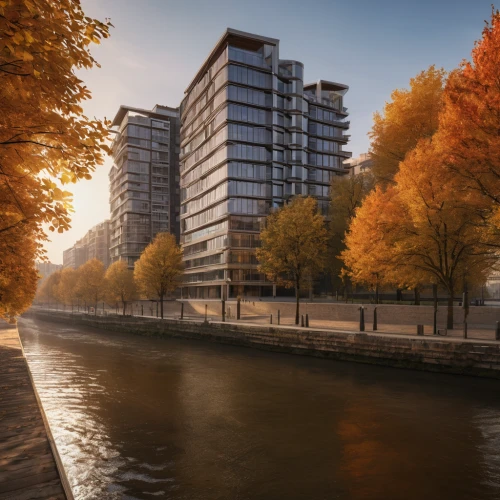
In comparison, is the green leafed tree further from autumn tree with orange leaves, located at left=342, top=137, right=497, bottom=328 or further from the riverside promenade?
the riverside promenade

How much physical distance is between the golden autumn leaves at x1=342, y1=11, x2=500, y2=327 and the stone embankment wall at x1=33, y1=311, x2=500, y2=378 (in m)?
5.08

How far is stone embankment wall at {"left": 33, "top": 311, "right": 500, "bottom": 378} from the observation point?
19.0 metres

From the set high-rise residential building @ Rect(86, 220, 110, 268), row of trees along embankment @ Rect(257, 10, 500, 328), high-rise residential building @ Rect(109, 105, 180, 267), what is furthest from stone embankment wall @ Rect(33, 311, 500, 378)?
high-rise residential building @ Rect(86, 220, 110, 268)

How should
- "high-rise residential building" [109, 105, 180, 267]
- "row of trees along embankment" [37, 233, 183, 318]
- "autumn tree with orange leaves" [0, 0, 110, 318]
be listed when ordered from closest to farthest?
"autumn tree with orange leaves" [0, 0, 110, 318]
"row of trees along embankment" [37, 233, 183, 318]
"high-rise residential building" [109, 105, 180, 267]

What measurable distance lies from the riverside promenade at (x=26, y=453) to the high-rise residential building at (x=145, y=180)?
319 ft

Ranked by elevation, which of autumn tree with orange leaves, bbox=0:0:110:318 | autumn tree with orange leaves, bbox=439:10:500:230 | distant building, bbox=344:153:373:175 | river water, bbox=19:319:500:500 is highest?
distant building, bbox=344:153:373:175

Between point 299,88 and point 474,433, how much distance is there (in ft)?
232

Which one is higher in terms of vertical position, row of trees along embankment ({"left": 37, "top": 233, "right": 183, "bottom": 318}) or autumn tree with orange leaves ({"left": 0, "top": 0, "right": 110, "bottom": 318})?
autumn tree with orange leaves ({"left": 0, "top": 0, "right": 110, "bottom": 318})

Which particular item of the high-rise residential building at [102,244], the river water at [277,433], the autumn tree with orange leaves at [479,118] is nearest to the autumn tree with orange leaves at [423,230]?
the autumn tree with orange leaves at [479,118]

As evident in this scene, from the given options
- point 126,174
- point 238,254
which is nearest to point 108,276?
point 238,254

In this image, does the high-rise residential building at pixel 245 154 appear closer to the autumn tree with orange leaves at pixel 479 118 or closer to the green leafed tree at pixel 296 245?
the green leafed tree at pixel 296 245

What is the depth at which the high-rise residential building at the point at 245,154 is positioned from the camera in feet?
226

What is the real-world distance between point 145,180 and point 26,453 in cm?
10617

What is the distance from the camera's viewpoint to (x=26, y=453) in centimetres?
681
